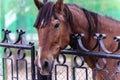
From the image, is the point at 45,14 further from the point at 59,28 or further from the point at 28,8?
the point at 28,8

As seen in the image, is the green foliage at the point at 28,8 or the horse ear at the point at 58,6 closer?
the horse ear at the point at 58,6

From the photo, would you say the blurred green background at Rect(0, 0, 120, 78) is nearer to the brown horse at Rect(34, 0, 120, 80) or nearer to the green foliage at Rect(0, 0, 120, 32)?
the green foliage at Rect(0, 0, 120, 32)

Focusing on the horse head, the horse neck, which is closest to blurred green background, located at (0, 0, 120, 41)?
the horse neck

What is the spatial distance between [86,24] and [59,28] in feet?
1.57

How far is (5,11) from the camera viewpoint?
613 cm

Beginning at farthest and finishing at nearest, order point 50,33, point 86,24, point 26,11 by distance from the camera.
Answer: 1. point 26,11
2. point 86,24
3. point 50,33

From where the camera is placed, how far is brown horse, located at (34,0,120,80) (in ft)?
8.95

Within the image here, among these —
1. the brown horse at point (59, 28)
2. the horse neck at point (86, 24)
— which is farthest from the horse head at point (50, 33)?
the horse neck at point (86, 24)

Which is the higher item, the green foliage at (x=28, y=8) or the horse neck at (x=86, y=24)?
the green foliage at (x=28, y=8)

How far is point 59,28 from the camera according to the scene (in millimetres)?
2840

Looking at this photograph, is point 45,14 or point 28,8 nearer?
point 45,14

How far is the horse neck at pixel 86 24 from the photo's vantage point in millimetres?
3156

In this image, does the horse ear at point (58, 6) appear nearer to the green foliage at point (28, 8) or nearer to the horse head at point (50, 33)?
the horse head at point (50, 33)

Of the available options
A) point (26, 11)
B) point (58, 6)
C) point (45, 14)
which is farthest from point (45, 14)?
point (26, 11)
